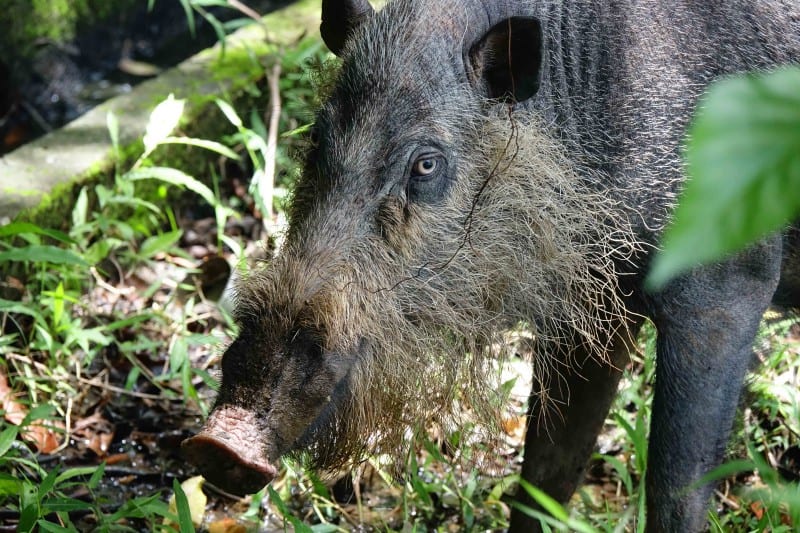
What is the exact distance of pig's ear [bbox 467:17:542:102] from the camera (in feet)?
9.53

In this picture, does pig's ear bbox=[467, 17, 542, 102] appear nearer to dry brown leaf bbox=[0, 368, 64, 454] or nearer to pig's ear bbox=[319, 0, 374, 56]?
pig's ear bbox=[319, 0, 374, 56]

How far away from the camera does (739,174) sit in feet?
2.42

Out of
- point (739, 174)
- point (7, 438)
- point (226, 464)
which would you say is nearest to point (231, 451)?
point (226, 464)

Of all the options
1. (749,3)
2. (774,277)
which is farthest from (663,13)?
(774,277)

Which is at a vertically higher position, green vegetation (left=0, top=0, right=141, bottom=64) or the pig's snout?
the pig's snout

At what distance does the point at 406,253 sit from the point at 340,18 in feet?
2.96

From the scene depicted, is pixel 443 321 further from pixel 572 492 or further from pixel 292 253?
pixel 572 492

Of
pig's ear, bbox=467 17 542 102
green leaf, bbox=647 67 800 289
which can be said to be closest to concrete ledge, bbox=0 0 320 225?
pig's ear, bbox=467 17 542 102

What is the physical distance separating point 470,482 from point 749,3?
1947mm

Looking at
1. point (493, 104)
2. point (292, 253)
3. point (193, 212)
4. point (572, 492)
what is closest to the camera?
point (292, 253)

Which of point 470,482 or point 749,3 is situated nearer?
point 749,3

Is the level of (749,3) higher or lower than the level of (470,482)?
higher

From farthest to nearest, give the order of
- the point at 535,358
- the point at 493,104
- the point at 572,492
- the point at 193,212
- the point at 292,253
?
1. the point at 193,212
2. the point at 572,492
3. the point at 535,358
4. the point at 493,104
5. the point at 292,253

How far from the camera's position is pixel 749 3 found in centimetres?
322
